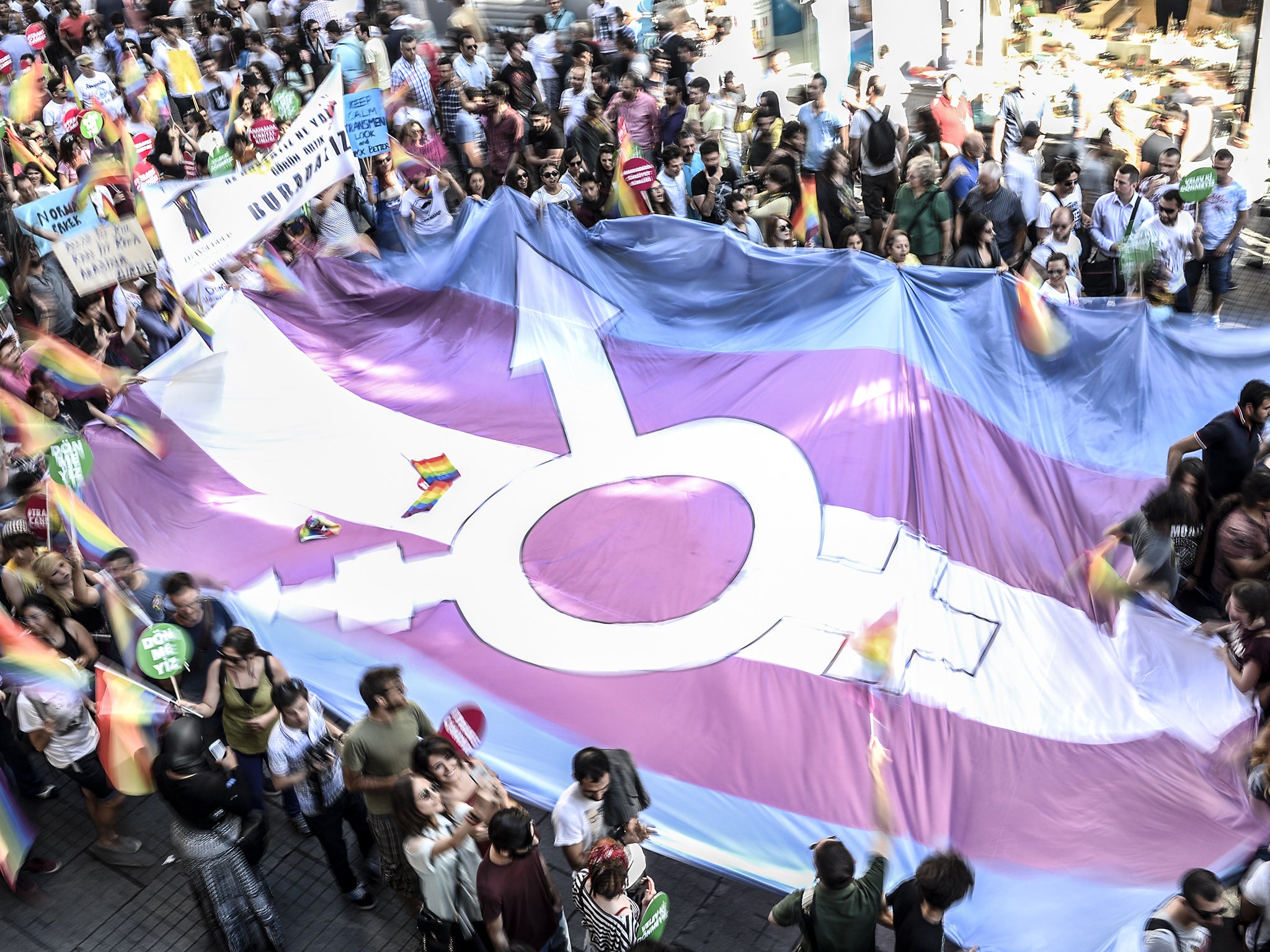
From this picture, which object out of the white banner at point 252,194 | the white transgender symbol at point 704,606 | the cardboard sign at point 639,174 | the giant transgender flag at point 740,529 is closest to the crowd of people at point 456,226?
the cardboard sign at point 639,174

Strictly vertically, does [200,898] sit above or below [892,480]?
below

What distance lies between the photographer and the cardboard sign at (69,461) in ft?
25.3

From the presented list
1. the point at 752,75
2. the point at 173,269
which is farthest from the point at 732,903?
the point at 752,75

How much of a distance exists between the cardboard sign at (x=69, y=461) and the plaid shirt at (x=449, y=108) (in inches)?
269

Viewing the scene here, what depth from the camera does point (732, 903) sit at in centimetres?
581

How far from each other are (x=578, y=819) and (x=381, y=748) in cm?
100

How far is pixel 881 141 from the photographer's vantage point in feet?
38.3

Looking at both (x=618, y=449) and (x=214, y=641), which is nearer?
(x=214, y=641)

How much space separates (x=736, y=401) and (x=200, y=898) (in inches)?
180

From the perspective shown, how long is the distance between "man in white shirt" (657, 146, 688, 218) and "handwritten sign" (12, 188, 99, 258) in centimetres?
475

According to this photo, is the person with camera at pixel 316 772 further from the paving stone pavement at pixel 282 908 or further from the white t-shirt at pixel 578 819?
the white t-shirt at pixel 578 819

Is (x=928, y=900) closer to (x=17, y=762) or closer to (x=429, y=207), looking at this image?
(x=17, y=762)

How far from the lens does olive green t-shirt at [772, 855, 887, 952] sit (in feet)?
14.9

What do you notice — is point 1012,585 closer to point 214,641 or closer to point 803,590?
point 803,590
